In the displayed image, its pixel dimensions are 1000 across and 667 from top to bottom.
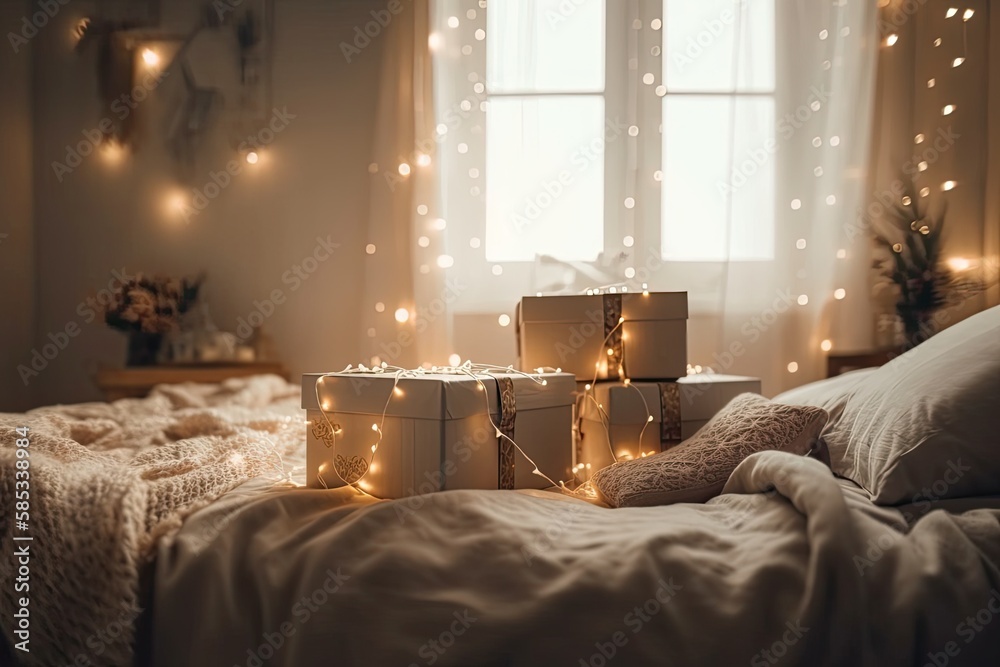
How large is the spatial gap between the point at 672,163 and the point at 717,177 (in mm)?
180

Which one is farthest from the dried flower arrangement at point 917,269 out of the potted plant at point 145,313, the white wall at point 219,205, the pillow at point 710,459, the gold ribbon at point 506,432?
the potted plant at point 145,313

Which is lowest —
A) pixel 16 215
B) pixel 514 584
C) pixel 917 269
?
pixel 514 584

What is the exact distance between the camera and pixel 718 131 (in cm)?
279

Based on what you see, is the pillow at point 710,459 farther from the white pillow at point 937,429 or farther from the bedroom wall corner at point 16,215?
the bedroom wall corner at point 16,215

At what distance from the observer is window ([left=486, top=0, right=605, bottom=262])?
2.80 metres

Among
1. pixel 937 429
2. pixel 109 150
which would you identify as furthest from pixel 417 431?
pixel 109 150

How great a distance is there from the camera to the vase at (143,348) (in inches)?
112

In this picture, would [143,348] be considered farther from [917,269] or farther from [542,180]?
[917,269]

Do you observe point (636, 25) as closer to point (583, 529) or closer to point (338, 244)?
point (338, 244)

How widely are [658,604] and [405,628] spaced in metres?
0.30

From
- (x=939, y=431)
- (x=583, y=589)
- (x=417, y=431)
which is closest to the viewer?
(x=583, y=589)

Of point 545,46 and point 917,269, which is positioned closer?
point 917,269

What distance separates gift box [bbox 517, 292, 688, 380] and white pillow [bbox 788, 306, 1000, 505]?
0.54 metres

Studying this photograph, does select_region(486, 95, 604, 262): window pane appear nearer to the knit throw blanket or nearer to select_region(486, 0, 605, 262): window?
select_region(486, 0, 605, 262): window
